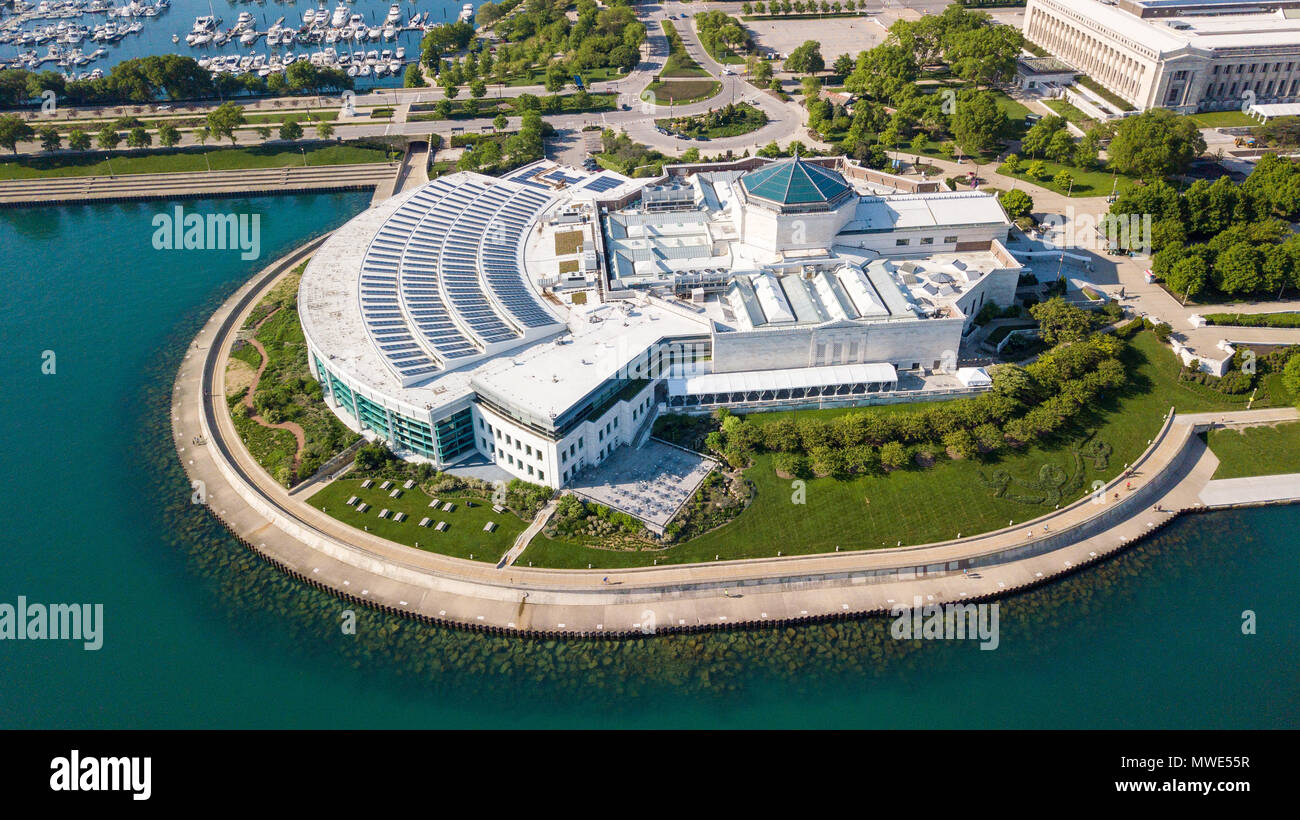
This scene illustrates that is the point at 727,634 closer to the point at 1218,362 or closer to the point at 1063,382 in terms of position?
the point at 1063,382

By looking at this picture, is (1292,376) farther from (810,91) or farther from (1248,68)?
(810,91)

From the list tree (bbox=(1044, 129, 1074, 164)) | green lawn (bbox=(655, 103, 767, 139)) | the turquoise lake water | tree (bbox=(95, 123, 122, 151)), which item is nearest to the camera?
the turquoise lake water

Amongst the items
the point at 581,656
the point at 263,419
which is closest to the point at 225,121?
the point at 263,419

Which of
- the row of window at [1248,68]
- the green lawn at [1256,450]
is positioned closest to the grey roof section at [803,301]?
the green lawn at [1256,450]

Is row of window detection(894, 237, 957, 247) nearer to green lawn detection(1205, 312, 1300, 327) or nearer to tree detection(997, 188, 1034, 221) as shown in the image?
tree detection(997, 188, 1034, 221)

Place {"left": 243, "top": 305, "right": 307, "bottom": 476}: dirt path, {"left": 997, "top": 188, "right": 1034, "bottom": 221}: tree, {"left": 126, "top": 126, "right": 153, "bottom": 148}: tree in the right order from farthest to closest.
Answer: {"left": 126, "top": 126, "right": 153, "bottom": 148}: tree
{"left": 997, "top": 188, "right": 1034, "bottom": 221}: tree
{"left": 243, "top": 305, "right": 307, "bottom": 476}: dirt path

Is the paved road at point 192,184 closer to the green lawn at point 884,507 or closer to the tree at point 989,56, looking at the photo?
the green lawn at point 884,507

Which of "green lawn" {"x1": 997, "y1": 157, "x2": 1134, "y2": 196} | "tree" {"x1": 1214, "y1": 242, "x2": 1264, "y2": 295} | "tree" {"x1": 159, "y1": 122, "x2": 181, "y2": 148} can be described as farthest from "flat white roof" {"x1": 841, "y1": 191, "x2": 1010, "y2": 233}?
"tree" {"x1": 159, "y1": 122, "x2": 181, "y2": 148}
